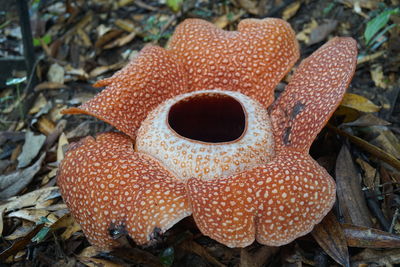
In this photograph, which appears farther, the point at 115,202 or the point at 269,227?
the point at 115,202

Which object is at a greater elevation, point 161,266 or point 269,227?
point 269,227

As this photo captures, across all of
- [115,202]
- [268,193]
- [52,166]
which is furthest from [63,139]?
[268,193]

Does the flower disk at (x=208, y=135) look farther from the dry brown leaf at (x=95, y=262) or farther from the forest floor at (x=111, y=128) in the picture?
the dry brown leaf at (x=95, y=262)

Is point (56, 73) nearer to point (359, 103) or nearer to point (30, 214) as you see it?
point (30, 214)

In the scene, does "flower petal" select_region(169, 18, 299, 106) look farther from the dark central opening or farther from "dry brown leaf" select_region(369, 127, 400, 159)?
"dry brown leaf" select_region(369, 127, 400, 159)

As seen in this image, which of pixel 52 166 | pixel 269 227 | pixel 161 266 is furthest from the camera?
pixel 52 166

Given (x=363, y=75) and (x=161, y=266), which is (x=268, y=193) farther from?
(x=363, y=75)
